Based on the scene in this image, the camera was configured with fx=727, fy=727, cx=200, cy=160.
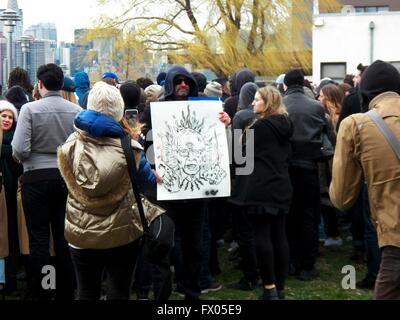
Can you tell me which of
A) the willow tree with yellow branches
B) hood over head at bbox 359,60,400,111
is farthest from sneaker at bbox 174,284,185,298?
the willow tree with yellow branches

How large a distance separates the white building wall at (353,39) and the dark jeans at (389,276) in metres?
29.1

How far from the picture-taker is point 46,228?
6363mm

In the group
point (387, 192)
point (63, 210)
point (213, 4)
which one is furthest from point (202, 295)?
point (213, 4)

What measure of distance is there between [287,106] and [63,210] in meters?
2.52

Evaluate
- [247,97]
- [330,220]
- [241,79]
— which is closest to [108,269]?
[247,97]

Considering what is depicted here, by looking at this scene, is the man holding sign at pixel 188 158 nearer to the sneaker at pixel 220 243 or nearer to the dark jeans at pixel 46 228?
the dark jeans at pixel 46 228

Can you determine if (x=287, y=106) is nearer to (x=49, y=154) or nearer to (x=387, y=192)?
(x=49, y=154)

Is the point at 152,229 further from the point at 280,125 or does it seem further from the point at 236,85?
the point at 236,85

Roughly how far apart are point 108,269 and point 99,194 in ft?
1.92

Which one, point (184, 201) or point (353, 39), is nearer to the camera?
point (184, 201)

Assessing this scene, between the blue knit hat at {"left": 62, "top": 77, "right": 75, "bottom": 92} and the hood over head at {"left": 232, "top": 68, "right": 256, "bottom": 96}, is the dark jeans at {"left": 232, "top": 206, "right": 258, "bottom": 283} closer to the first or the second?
the hood over head at {"left": 232, "top": 68, "right": 256, "bottom": 96}

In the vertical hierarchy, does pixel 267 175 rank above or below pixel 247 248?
above

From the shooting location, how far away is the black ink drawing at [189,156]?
232 inches

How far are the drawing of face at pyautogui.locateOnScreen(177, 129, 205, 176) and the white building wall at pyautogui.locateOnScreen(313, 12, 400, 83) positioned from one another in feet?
90.6
